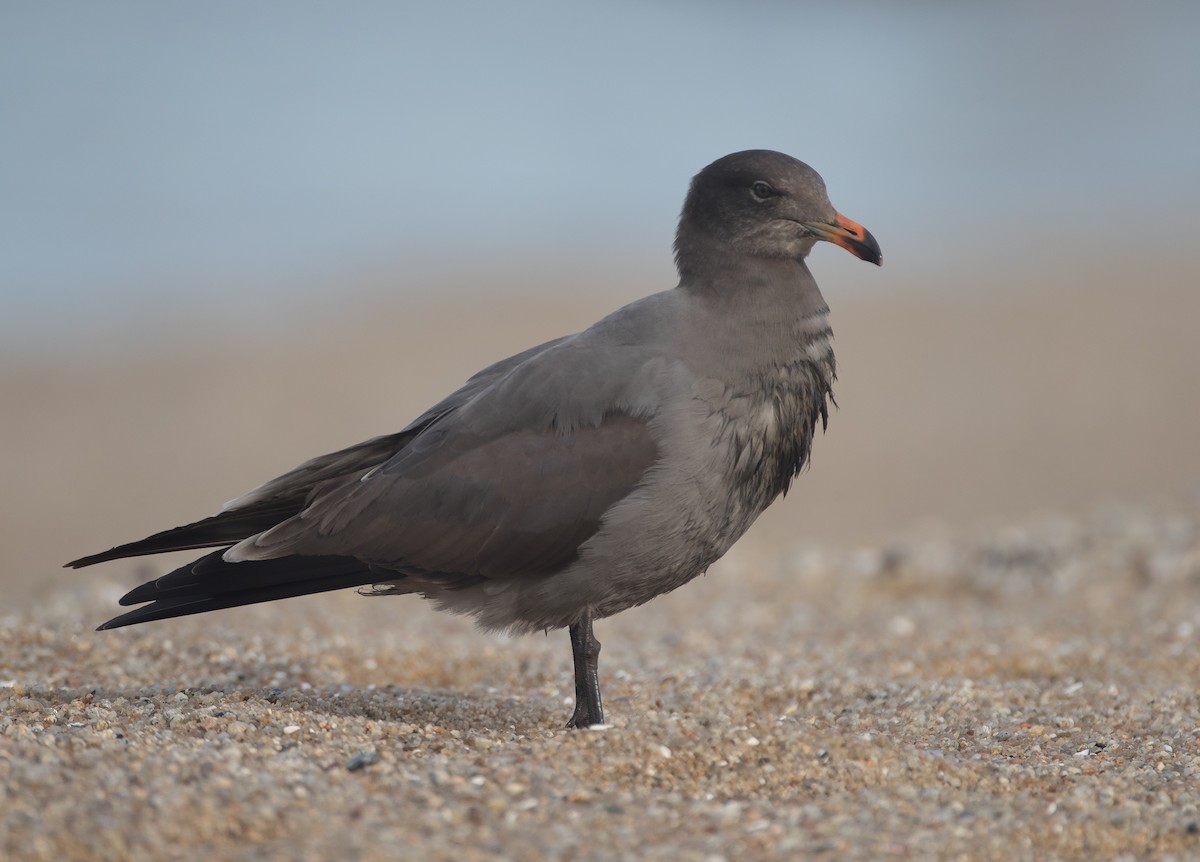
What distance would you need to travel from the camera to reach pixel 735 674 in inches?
267

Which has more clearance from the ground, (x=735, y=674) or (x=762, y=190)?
(x=762, y=190)

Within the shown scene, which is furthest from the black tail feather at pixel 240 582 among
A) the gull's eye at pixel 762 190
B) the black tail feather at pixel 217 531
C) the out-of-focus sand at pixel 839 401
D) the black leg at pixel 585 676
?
the out-of-focus sand at pixel 839 401

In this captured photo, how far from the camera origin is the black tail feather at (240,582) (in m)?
5.37

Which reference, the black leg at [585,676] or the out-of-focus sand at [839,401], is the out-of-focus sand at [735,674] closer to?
the out-of-focus sand at [839,401]

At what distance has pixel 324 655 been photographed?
273 inches

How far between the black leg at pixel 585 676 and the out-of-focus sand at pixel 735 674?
0.27 m

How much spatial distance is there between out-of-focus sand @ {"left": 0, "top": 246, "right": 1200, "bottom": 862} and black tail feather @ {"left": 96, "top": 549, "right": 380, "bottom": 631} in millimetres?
382

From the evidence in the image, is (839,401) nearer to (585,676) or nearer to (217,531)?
(585,676)

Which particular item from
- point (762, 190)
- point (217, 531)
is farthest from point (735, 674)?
point (217, 531)

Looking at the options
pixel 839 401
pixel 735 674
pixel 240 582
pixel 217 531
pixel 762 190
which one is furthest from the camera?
pixel 839 401

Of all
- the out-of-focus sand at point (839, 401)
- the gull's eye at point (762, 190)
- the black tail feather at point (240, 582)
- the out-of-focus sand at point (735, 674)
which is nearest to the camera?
the out-of-focus sand at point (735, 674)

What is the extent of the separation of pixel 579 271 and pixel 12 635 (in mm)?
20343

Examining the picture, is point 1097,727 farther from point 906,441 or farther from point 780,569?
point 906,441

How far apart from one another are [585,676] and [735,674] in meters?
1.58
